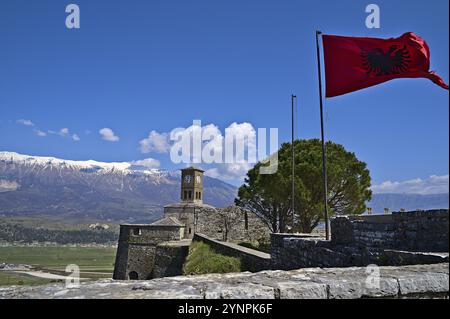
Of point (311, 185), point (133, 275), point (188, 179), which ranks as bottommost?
point (133, 275)

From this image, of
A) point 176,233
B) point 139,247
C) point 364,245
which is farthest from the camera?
point 176,233

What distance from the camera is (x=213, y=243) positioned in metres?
19.0

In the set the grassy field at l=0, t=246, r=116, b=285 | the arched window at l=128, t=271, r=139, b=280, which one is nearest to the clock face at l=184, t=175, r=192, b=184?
the grassy field at l=0, t=246, r=116, b=285

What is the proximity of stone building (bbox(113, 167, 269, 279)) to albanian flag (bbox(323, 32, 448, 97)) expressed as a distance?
19.2 m

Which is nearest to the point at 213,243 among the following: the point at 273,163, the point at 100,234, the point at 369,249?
the point at 273,163

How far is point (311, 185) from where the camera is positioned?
72.2 feet

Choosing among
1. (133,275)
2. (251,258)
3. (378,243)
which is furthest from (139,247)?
(378,243)

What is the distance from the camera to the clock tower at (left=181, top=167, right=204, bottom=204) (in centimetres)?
4372

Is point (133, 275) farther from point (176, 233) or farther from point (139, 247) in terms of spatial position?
point (176, 233)

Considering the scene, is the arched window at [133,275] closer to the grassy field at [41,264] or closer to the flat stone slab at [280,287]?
the grassy field at [41,264]

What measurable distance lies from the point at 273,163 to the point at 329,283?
20899 millimetres

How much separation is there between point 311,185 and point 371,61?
14.4m
